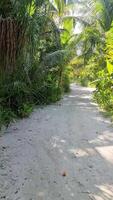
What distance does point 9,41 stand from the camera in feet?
21.0

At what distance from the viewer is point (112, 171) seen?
6.02m

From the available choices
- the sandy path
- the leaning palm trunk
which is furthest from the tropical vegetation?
the sandy path

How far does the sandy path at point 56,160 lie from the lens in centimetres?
505

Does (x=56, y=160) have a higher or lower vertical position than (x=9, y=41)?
lower

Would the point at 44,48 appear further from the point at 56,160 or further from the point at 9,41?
the point at 56,160

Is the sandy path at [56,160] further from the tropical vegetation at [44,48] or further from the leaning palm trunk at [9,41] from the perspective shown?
the leaning palm trunk at [9,41]

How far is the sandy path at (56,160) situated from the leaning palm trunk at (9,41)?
1.85m

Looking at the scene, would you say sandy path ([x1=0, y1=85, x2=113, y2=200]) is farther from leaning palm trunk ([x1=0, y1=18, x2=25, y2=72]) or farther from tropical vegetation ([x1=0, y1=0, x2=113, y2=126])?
leaning palm trunk ([x1=0, y1=18, x2=25, y2=72])

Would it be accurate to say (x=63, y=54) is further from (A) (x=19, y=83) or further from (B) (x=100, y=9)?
(B) (x=100, y=9)

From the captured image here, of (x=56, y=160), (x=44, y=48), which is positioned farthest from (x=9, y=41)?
(x=44, y=48)

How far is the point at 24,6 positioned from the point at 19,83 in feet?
16.5

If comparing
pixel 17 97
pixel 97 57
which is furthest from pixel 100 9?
pixel 17 97

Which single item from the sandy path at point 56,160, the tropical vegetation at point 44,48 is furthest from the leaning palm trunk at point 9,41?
the sandy path at point 56,160

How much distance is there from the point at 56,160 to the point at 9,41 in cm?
242
